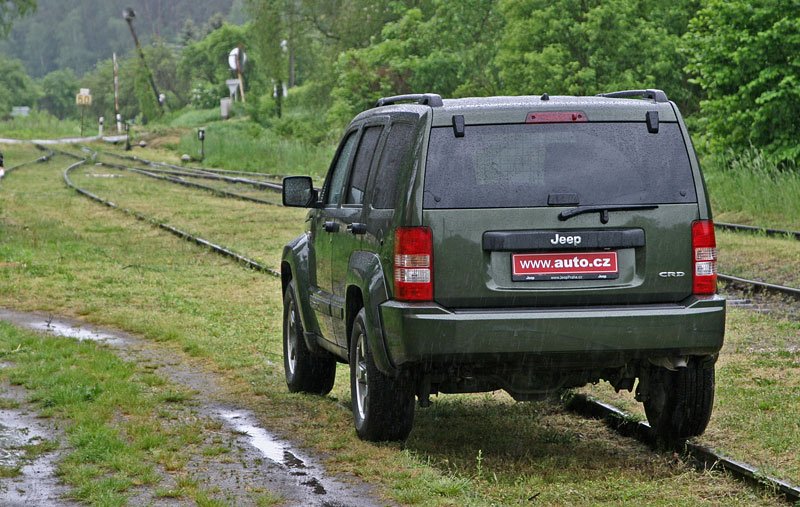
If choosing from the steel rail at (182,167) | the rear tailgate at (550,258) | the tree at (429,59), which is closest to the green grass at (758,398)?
the rear tailgate at (550,258)

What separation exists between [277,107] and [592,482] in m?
75.9

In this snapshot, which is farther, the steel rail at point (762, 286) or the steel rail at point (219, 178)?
the steel rail at point (219, 178)

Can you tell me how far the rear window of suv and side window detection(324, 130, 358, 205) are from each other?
1.99 m

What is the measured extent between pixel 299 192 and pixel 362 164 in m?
0.68

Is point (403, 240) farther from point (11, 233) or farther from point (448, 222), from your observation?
point (11, 233)

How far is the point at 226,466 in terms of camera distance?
688 cm

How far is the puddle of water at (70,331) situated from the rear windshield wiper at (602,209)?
20.1 feet

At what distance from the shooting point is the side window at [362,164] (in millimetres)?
7828

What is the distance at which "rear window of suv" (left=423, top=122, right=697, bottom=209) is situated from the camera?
6.57 m

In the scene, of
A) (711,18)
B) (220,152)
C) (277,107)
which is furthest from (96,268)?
(277,107)

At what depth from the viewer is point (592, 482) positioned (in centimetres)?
640

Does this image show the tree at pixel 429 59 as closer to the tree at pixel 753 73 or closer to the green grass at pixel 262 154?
the green grass at pixel 262 154

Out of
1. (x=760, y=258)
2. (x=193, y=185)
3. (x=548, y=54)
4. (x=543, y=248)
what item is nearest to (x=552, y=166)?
(x=543, y=248)

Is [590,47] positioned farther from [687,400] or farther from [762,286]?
[687,400]
